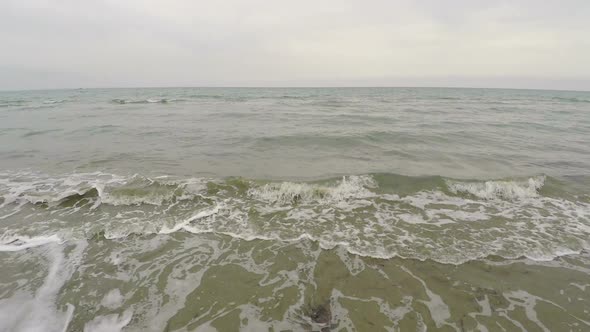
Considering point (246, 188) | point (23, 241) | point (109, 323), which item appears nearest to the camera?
point (109, 323)

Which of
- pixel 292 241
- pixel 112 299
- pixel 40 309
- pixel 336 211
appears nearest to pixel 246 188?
pixel 336 211

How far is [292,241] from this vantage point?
551 cm

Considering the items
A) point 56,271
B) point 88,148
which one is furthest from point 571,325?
point 88,148

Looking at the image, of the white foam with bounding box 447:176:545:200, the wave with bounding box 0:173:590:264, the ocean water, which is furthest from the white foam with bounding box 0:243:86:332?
the white foam with bounding box 447:176:545:200

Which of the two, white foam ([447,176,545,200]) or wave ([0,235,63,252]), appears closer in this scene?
wave ([0,235,63,252])

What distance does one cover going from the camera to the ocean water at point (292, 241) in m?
3.72

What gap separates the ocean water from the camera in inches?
147

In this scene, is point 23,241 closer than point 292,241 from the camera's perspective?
Yes

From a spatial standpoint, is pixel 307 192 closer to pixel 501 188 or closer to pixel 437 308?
pixel 437 308

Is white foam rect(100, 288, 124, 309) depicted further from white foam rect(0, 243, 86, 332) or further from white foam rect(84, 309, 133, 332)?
white foam rect(0, 243, 86, 332)

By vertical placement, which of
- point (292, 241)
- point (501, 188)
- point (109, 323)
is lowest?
point (109, 323)

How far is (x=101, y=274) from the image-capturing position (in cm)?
445

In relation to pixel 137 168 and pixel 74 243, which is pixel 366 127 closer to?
pixel 137 168

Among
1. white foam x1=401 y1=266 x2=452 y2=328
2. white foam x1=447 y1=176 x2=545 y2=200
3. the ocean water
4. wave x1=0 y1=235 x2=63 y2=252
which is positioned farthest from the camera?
white foam x1=447 y1=176 x2=545 y2=200
